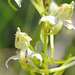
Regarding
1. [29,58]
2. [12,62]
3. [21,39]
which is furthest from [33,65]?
[12,62]

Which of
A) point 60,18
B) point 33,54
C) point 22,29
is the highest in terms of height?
point 60,18

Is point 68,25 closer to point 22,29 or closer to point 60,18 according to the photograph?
point 60,18

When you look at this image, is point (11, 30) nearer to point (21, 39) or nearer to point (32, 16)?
point (32, 16)

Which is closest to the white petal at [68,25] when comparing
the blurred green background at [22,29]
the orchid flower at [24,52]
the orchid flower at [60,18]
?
the orchid flower at [60,18]

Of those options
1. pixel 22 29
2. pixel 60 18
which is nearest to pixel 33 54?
pixel 60 18

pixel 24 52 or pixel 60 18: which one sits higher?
pixel 60 18

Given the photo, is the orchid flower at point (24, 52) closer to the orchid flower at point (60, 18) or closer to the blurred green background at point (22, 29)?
the orchid flower at point (60, 18)

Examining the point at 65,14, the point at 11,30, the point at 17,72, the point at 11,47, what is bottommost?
the point at 17,72

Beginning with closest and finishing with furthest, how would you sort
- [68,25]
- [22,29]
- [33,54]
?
1. [33,54]
2. [68,25]
3. [22,29]

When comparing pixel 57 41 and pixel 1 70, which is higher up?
pixel 57 41
